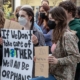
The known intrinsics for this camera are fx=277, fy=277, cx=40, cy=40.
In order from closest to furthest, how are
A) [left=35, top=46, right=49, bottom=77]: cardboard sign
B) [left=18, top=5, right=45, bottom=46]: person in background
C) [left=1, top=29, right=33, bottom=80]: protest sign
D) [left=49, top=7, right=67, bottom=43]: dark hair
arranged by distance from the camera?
[left=35, top=46, right=49, bottom=77]: cardboard sign < [left=49, top=7, right=67, bottom=43]: dark hair < [left=1, top=29, right=33, bottom=80]: protest sign < [left=18, top=5, right=45, bottom=46]: person in background

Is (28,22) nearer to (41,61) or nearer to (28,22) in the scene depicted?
(28,22)

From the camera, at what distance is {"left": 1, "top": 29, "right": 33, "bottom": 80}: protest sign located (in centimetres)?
385

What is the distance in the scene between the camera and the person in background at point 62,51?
3512 millimetres

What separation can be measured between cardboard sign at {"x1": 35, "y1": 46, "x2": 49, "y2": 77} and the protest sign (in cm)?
27

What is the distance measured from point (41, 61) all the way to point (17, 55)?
22.3 inches

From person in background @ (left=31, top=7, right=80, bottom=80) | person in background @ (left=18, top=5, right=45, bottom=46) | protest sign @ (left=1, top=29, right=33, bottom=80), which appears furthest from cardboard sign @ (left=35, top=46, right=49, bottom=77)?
person in background @ (left=18, top=5, right=45, bottom=46)

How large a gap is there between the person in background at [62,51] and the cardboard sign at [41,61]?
0.06 metres

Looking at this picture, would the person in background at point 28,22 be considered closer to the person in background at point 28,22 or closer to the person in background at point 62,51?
the person in background at point 28,22

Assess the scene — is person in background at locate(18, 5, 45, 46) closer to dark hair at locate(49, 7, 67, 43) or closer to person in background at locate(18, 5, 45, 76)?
person in background at locate(18, 5, 45, 76)

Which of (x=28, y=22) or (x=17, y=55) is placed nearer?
(x=17, y=55)

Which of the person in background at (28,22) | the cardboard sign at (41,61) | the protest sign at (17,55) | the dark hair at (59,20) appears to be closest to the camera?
the cardboard sign at (41,61)

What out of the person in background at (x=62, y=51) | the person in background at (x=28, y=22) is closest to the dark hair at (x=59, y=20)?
the person in background at (x=62, y=51)

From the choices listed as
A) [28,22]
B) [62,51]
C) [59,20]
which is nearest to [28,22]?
[28,22]

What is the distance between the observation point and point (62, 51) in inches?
141
